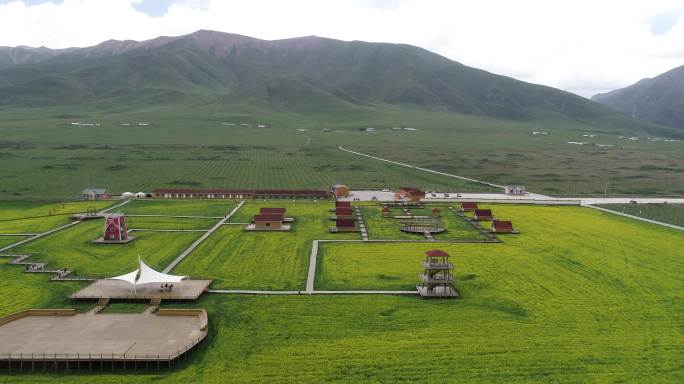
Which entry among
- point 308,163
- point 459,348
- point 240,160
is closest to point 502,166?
point 308,163

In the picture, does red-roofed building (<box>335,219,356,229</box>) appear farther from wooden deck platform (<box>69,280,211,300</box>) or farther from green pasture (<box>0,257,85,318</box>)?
green pasture (<box>0,257,85,318</box>)

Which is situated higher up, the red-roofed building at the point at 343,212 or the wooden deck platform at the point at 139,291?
the red-roofed building at the point at 343,212

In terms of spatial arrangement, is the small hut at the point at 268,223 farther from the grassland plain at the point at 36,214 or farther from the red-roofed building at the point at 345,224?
the grassland plain at the point at 36,214

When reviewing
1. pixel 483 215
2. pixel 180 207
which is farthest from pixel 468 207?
pixel 180 207

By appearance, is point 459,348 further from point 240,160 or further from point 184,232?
point 240,160

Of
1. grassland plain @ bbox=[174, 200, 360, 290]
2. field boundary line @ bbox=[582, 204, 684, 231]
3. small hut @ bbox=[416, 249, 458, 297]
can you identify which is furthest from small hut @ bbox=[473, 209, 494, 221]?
small hut @ bbox=[416, 249, 458, 297]

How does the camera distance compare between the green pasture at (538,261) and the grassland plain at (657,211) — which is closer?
the green pasture at (538,261)

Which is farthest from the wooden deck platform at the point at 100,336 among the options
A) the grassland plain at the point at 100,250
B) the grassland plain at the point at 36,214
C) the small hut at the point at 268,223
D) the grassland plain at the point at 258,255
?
the grassland plain at the point at 36,214
